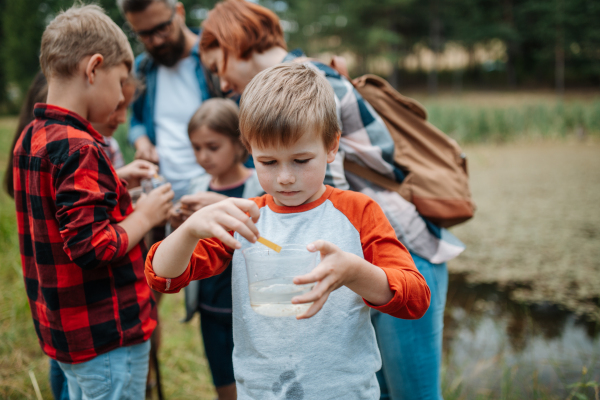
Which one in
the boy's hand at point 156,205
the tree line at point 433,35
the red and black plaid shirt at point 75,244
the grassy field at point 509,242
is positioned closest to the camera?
the red and black plaid shirt at point 75,244

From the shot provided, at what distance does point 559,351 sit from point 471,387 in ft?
2.24

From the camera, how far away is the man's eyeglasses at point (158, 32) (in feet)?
6.31

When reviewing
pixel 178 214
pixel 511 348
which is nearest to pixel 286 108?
pixel 178 214

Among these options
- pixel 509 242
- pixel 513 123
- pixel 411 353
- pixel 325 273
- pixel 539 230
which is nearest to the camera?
pixel 325 273

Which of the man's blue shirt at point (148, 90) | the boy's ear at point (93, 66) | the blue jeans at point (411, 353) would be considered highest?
the boy's ear at point (93, 66)

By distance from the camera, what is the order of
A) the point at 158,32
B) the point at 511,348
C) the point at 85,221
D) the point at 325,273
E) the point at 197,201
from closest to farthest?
the point at 325,273 → the point at 85,221 → the point at 197,201 → the point at 158,32 → the point at 511,348

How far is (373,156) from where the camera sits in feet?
4.26

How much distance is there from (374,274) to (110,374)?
2.88ft

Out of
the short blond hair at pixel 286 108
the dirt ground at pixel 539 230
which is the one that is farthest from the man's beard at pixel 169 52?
the dirt ground at pixel 539 230

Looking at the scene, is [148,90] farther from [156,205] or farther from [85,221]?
[85,221]

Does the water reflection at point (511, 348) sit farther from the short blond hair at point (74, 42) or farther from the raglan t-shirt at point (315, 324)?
the short blond hair at point (74, 42)

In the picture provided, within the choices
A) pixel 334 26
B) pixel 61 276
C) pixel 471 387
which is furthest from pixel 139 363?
pixel 334 26

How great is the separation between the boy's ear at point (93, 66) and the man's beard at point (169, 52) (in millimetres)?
843

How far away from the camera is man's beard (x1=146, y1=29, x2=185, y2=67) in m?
1.99
